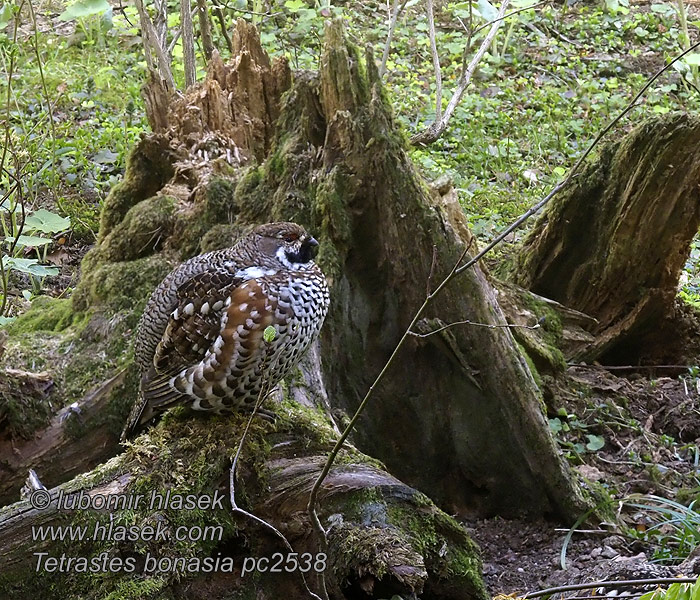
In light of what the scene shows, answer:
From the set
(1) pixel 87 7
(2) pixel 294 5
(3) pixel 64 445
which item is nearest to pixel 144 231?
(1) pixel 87 7

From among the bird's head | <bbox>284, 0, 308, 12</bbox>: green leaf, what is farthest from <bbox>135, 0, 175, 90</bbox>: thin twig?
the bird's head

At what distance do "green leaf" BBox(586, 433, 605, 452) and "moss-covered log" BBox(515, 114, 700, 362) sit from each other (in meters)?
0.81

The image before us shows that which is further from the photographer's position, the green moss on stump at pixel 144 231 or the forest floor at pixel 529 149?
the green moss on stump at pixel 144 231

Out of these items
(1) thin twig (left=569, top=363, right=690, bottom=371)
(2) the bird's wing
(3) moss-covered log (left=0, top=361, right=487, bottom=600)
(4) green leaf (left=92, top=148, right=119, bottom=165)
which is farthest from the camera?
(4) green leaf (left=92, top=148, right=119, bottom=165)

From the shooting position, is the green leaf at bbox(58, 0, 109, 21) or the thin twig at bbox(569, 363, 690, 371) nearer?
the green leaf at bbox(58, 0, 109, 21)

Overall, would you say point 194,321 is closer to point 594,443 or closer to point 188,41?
point 594,443

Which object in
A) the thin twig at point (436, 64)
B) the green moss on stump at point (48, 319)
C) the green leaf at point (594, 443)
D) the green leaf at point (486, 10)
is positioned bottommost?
the green leaf at point (594, 443)

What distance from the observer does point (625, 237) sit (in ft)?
18.1

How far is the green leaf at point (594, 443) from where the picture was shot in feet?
16.6

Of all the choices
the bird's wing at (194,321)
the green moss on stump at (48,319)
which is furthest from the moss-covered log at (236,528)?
the green moss on stump at (48,319)

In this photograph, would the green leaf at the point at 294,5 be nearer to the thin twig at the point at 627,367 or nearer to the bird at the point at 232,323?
the thin twig at the point at 627,367

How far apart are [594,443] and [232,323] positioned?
107 inches

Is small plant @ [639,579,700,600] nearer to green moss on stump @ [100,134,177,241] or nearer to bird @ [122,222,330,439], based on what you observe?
bird @ [122,222,330,439]

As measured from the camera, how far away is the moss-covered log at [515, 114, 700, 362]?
525 cm
